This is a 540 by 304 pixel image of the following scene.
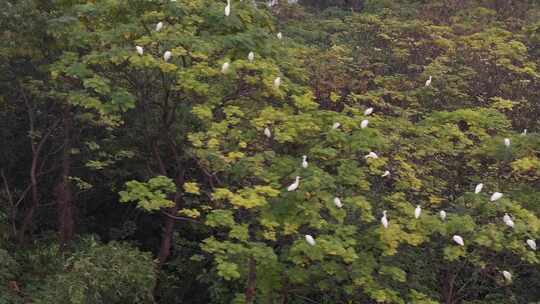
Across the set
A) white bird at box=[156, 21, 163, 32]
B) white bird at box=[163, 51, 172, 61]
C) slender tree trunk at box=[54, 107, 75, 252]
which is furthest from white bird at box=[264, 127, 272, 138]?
slender tree trunk at box=[54, 107, 75, 252]

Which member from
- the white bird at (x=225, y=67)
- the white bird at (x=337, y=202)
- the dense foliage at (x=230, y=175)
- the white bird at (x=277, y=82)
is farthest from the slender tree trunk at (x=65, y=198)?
the white bird at (x=337, y=202)

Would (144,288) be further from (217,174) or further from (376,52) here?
(376,52)

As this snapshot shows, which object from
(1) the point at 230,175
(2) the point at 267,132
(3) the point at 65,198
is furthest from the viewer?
(3) the point at 65,198

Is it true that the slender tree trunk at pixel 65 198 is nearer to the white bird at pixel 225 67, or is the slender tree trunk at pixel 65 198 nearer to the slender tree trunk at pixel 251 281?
the white bird at pixel 225 67

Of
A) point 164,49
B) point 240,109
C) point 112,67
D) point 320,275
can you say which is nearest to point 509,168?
point 320,275

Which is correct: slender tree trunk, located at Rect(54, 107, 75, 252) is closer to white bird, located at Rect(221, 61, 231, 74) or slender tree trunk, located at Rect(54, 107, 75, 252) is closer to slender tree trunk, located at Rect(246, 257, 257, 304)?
white bird, located at Rect(221, 61, 231, 74)

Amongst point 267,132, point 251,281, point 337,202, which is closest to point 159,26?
point 267,132

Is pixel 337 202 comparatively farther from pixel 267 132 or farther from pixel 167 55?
pixel 167 55
